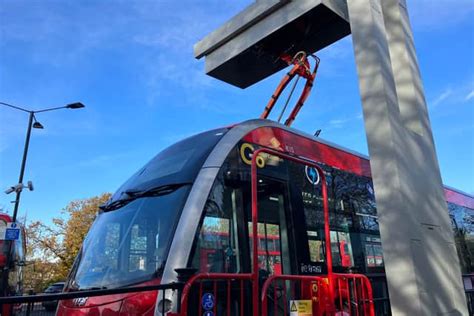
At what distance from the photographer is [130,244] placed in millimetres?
4637

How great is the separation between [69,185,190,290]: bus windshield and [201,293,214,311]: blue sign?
1.88ft

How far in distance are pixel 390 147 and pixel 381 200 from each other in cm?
46

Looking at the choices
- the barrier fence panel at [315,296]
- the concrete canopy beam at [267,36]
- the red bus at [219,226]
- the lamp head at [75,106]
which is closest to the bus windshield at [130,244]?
the red bus at [219,226]

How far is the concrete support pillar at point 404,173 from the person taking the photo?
128 inches

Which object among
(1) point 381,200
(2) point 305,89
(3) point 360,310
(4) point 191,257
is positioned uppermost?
(2) point 305,89

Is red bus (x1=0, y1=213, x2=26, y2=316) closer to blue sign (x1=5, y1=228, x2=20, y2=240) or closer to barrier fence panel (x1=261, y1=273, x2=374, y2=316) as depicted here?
blue sign (x1=5, y1=228, x2=20, y2=240)

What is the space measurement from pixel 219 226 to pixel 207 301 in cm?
98

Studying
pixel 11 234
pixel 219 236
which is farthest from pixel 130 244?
pixel 11 234

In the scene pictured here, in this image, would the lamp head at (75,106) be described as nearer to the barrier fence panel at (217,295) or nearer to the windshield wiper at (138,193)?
the windshield wiper at (138,193)

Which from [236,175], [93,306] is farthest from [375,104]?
[93,306]

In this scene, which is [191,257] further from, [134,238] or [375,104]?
[375,104]

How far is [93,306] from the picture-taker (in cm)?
418

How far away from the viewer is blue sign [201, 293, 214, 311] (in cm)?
389

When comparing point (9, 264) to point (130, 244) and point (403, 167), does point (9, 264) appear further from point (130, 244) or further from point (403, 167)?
point (403, 167)
